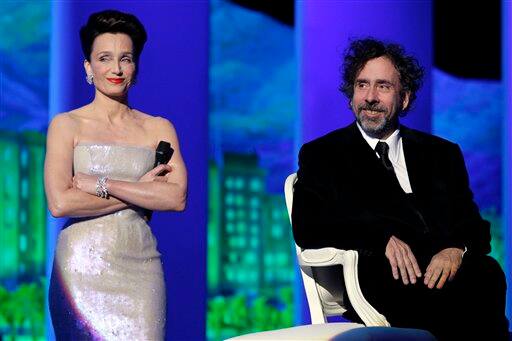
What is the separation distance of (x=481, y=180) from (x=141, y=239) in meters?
6.59

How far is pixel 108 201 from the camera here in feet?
12.2

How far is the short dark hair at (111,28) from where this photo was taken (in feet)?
12.6

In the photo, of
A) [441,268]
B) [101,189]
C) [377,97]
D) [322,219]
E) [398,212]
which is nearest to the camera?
[101,189]

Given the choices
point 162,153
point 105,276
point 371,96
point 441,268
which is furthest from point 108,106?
point 441,268

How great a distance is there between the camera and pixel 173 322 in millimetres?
5371

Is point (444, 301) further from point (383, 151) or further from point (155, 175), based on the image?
point (155, 175)

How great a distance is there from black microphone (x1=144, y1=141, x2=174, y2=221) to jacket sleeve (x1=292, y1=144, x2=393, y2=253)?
0.50 meters

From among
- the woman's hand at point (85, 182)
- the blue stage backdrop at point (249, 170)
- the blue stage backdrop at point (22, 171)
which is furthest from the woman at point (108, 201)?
the blue stage backdrop at point (249, 170)

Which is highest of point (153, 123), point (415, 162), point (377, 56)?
point (377, 56)

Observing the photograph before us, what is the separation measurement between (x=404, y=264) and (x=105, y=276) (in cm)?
102

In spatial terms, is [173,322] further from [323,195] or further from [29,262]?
[29,262]

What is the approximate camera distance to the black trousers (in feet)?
12.4

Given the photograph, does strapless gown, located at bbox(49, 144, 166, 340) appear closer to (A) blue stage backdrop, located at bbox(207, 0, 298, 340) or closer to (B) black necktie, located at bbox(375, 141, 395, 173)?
(B) black necktie, located at bbox(375, 141, 395, 173)

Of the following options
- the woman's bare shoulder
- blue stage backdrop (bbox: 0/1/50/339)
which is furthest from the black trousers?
blue stage backdrop (bbox: 0/1/50/339)
